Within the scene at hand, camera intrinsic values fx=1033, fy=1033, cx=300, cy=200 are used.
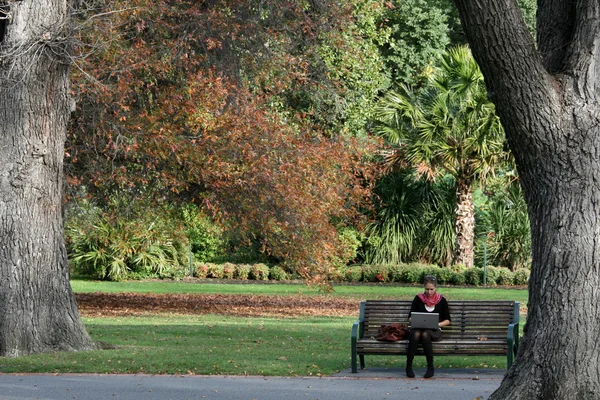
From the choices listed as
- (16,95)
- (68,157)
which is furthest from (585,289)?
(68,157)

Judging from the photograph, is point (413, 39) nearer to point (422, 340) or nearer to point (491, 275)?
point (491, 275)

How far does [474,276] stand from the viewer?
32500 mm

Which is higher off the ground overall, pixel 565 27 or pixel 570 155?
pixel 565 27

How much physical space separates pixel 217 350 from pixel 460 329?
357 cm

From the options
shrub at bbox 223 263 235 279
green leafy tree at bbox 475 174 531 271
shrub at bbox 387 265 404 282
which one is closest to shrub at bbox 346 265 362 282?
shrub at bbox 387 265 404 282

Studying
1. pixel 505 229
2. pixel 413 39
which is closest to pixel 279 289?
pixel 505 229

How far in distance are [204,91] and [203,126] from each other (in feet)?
2.17

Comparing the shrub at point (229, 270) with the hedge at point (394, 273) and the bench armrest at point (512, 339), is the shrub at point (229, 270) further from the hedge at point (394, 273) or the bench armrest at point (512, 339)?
the bench armrest at point (512, 339)

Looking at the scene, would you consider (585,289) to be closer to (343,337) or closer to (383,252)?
(343,337)

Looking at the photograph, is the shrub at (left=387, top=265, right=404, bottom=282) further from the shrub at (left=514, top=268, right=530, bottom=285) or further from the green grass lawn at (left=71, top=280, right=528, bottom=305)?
the shrub at (left=514, top=268, right=530, bottom=285)

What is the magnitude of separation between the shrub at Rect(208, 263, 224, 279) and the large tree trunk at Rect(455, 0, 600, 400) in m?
28.0

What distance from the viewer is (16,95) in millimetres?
13375

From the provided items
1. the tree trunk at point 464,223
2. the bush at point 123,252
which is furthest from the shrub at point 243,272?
the tree trunk at point 464,223

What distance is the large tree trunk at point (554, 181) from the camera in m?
8.00
